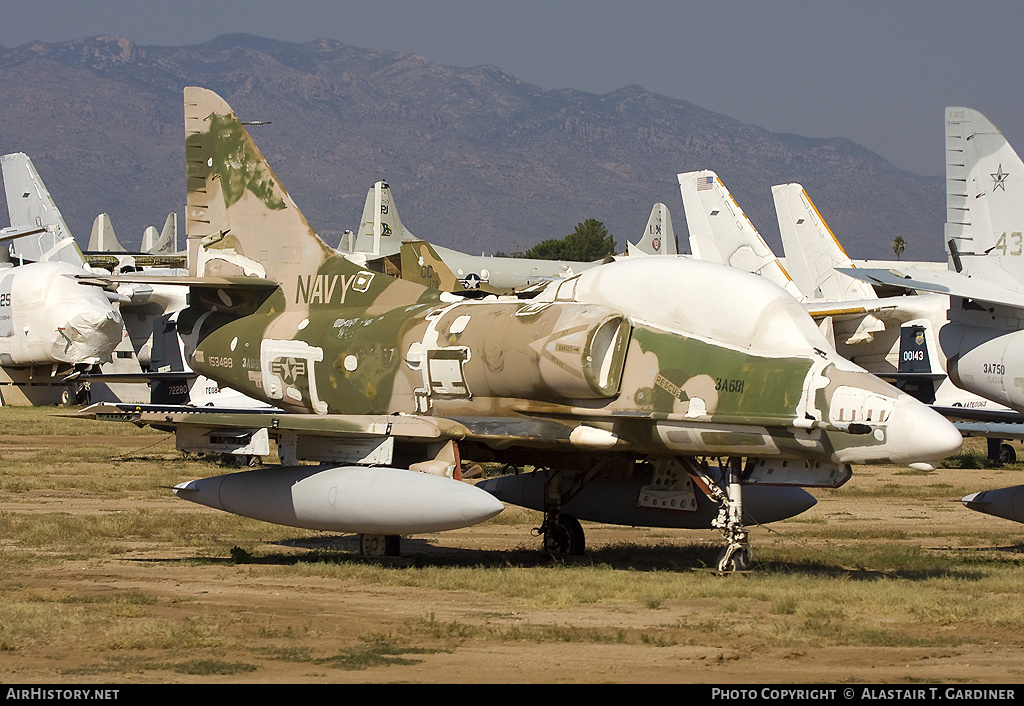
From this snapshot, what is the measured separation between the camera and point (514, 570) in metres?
12.5

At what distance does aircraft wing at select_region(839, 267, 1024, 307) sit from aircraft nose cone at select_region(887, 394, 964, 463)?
158 inches

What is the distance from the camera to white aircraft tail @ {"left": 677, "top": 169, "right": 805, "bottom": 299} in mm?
32781

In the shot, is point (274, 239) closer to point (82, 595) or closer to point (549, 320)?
point (549, 320)

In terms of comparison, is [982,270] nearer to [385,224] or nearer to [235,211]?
[235,211]

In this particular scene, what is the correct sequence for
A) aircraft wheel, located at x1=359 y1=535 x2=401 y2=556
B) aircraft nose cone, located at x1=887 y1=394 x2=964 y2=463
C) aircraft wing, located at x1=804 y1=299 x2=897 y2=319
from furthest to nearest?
aircraft wing, located at x1=804 y1=299 x2=897 y2=319
aircraft wheel, located at x1=359 y1=535 x2=401 y2=556
aircraft nose cone, located at x1=887 y1=394 x2=964 y2=463

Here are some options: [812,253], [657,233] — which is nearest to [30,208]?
[812,253]

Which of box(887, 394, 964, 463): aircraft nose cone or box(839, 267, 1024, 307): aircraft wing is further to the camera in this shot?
box(839, 267, 1024, 307): aircraft wing

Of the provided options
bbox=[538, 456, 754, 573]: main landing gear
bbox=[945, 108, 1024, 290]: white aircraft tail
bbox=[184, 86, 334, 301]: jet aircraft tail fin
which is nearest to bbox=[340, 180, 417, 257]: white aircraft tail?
bbox=[184, 86, 334, 301]: jet aircraft tail fin

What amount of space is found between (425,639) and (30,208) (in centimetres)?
4512

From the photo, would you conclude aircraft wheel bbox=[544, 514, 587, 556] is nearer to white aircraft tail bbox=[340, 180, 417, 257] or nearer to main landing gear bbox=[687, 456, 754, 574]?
main landing gear bbox=[687, 456, 754, 574]

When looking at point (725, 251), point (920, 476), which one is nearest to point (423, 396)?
point (920, 476)

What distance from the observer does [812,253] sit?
33844mm

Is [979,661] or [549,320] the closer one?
[979,661]

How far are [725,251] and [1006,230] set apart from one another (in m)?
17.6
